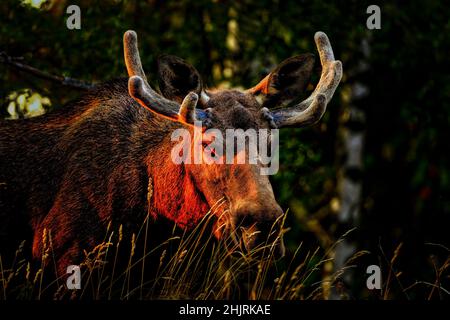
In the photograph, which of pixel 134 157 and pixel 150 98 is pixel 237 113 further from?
pixel 134 157

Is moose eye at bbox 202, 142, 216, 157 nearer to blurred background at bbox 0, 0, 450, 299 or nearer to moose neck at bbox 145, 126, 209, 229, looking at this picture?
moose neck at bbox 145, 126, 209, 229

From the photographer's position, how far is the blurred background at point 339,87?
8.04m

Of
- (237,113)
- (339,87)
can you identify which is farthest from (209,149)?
(339,87)

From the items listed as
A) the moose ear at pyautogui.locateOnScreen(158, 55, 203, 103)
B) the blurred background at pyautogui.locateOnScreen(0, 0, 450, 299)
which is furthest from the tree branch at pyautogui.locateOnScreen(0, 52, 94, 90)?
the moose ear at pyautogui.locateOnScreen(158, 55, 203, 103)

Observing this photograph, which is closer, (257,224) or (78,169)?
(257,224)

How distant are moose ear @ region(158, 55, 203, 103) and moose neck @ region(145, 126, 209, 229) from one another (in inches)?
14.3

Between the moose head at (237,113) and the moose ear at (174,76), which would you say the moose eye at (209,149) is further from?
the moose ear at (174,76)

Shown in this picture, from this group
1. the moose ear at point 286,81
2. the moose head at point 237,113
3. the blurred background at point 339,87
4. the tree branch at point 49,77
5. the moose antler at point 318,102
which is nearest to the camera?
the moose head at point 237,113

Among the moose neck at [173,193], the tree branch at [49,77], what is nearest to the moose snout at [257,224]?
the moose neck at [173,193]

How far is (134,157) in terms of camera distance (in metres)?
5.69

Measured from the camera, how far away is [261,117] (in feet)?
17.1

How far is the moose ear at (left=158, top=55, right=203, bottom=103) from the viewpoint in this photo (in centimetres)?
539

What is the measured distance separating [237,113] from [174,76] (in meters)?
0.61
